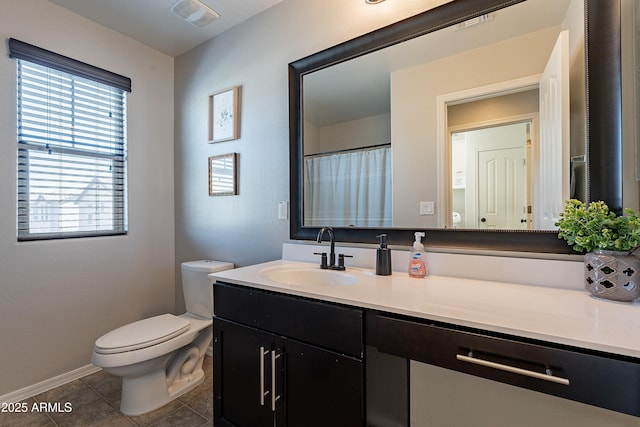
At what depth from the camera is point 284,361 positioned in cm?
116

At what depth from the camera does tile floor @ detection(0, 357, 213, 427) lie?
1.56 meters

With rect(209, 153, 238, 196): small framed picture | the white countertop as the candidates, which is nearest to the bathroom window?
rect(209, 153, 238, 196): small framed picture

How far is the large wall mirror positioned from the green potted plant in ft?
0.42

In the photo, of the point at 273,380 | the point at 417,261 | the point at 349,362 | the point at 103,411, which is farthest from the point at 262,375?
the point at 103,411

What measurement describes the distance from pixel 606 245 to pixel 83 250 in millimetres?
2718

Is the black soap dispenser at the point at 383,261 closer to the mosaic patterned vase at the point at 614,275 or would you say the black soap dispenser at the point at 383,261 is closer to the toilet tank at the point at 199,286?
the mosaic patterned vase at the point at 614,275

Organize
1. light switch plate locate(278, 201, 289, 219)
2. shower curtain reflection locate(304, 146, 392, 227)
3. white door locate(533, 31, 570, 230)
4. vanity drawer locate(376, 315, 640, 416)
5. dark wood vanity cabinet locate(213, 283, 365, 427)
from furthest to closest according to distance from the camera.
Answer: light switch plate locate(278, 201, 289, 219) → shower curtain reflection locate(304, 146, 392, 227) → white door locate(533, 31, 570, 230) → dark wood vanity cabinet locate(213, 283, 365, 427) → vanity drawer locate(376, 315, 640, 416)

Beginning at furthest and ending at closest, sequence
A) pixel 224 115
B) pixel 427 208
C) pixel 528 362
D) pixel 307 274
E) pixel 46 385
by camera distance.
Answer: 1. pixel 224 115
2. pixel 46 385
3. pixel 307 274
4. pixel 427 208
5. pixel 528 362

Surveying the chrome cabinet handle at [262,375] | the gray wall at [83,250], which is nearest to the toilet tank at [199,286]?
the gray wall at [83,250]

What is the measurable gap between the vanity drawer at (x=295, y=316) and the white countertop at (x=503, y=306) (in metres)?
0.03

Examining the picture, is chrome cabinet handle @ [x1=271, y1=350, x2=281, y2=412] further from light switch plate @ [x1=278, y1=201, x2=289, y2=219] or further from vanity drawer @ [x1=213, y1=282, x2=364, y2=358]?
light switch plate @ [x1=278, y1=201, x2=289, y2=219]

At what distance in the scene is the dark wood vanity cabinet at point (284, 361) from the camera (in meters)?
1.00

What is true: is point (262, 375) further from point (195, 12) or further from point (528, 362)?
point (195, 12)

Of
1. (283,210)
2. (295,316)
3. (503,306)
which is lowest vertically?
(295,316)
